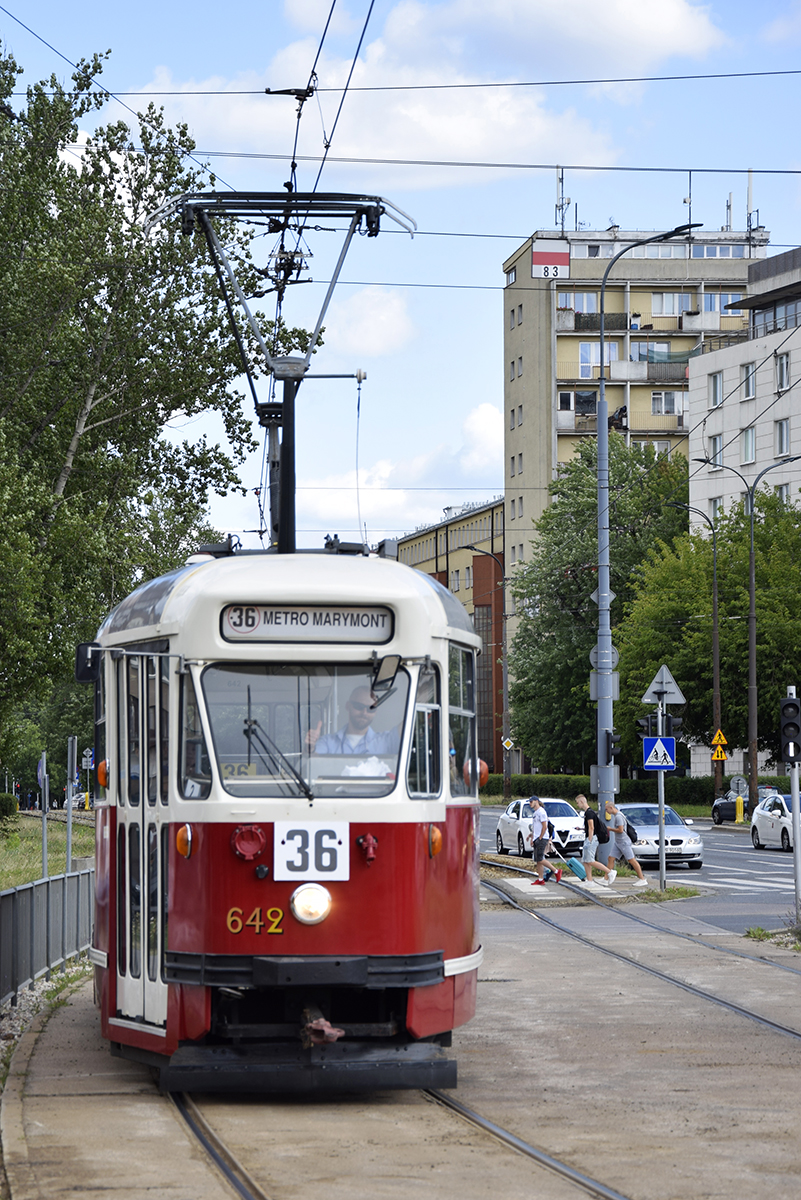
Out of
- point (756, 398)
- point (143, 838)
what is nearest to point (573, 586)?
point (756, 398)

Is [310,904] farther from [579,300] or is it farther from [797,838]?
[579,300]

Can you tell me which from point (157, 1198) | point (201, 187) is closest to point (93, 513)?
point (201, 187)

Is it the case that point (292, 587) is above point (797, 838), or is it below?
above

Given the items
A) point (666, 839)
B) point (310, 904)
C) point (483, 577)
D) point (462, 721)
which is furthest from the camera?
point (483, 577)

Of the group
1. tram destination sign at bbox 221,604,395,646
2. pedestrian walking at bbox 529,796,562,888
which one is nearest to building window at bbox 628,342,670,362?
pedestrian walking at bbox 529,796,562,888

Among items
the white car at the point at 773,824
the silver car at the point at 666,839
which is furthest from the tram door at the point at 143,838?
the white car at the point at 773,824

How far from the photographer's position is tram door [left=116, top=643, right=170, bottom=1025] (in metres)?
10.1

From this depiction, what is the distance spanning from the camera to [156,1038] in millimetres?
9992

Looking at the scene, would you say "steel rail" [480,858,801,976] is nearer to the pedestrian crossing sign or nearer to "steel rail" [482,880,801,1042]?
"steel rail" [482,880,801,1042]

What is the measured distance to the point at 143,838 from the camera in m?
10.4

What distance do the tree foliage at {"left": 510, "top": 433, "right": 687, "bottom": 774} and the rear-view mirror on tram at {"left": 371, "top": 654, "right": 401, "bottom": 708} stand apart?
62.7 metres

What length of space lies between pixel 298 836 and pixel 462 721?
1452 millimetres

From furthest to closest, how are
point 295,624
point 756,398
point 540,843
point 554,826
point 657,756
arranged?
1. point 756,398
2. point 554,826
3. point 540,843
4. point 657,756
5. point 295,624

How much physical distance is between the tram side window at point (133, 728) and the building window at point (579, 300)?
85.2 metres
